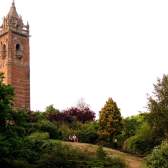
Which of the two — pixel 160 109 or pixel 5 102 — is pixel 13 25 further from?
pixel 5 102

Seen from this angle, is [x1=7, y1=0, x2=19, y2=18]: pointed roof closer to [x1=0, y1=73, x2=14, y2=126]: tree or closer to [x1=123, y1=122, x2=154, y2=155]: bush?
[x1=123, y1=122, x2=154, y2=155]: bush

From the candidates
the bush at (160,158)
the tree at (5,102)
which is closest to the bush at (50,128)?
the tree at (5,102)

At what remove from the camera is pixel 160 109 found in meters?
43.6

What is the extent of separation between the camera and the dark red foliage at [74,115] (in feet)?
186

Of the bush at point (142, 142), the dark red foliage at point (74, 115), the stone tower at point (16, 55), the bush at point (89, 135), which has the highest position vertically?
the stone tower at point (16, 55)

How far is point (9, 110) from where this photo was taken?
107ft

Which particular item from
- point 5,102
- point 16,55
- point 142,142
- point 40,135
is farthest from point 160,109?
point 16,55

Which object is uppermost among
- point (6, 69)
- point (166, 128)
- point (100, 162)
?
point (6, 69)

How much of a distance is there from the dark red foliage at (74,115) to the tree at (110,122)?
7.01 meters

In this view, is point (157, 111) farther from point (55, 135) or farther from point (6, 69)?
point (6, 69)

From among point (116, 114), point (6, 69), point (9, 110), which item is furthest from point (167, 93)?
point (6, 69)

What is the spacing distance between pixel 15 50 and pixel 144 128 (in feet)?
108

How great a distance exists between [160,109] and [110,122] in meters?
7.51

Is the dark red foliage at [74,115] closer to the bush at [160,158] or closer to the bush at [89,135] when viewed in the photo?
the bush at [89,135]
